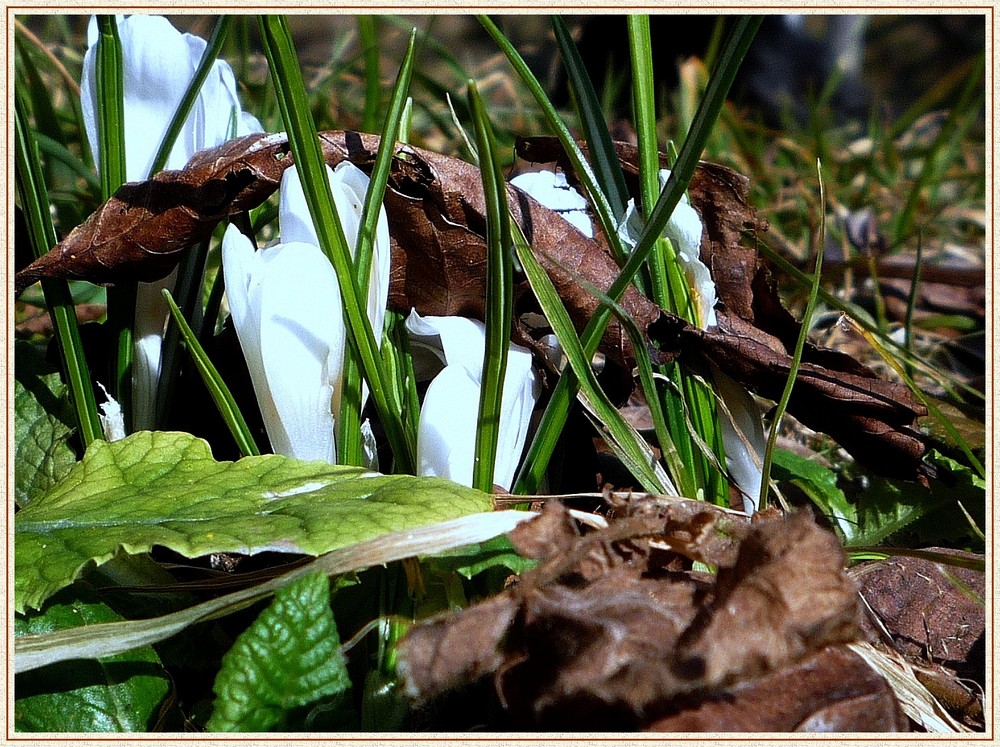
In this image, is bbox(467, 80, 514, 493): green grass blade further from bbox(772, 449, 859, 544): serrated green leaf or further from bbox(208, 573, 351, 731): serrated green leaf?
bbox(772, 449, 859, 544): serrated green leaf

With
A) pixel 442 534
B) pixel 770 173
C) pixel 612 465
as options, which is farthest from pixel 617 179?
pixel 770 173

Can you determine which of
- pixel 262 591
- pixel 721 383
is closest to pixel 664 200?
pixel 721 383

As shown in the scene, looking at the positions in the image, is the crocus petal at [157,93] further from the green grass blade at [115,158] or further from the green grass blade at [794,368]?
the green grass blade at [794,368]

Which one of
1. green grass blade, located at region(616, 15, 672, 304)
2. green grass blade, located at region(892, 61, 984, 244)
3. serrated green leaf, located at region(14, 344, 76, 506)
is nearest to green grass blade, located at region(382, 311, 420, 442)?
green grass blade, located at region(616, 15, 672, 304)

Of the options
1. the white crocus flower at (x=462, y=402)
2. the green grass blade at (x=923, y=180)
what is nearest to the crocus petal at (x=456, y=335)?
the white crocus flower at (x=462, y=402)

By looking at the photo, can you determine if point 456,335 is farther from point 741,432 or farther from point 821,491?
point 821,491

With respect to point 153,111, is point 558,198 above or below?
below
